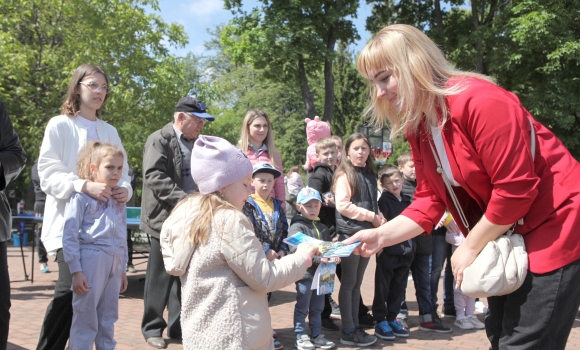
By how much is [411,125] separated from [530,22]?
17.4 meters

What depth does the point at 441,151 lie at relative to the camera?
7.74 feet

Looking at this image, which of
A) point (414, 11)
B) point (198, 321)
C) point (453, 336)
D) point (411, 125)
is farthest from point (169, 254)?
point (414, 11)

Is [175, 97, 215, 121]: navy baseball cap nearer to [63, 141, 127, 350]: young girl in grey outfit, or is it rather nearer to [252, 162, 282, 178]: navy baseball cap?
[252, 162, 282, 178]: navy baseball cap

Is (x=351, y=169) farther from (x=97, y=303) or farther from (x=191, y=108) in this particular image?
(x=97, y=303)

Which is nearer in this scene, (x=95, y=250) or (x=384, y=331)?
(x=95, y=250)

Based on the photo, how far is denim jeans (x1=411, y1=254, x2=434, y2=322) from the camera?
6.24 metres

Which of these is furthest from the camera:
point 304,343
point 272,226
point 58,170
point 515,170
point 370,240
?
point 304,343

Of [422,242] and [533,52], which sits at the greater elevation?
[533,52]

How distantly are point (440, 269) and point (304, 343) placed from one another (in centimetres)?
231

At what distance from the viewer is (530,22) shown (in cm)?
1769

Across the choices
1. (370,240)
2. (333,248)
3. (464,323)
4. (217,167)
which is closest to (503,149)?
(370,240)

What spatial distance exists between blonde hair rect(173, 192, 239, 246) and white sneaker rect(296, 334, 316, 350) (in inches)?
109

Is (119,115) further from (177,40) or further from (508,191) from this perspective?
(508,191)

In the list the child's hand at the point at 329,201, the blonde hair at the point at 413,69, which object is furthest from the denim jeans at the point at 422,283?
the blonde hair at the point at 413,69
